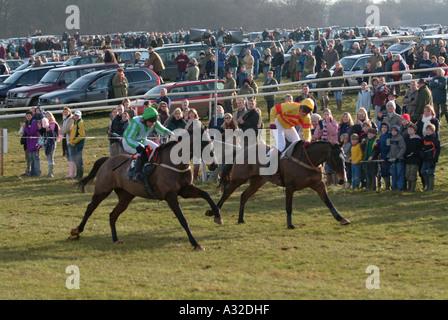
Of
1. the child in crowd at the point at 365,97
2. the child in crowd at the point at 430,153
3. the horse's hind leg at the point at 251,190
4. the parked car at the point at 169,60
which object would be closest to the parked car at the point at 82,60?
the parked car at the point at 169,60

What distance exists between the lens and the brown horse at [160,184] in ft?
34.0

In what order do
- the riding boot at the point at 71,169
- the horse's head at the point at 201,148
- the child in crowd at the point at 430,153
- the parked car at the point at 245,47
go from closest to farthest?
1. the horse's head at the point at 201,148
2. the child in crowd at the point at 430,153
3. the riding boot at the point at 71,169
4. the parked car at the point at 245,47

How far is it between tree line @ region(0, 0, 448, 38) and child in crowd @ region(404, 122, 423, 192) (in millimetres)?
55632

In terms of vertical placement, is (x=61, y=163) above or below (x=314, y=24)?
below

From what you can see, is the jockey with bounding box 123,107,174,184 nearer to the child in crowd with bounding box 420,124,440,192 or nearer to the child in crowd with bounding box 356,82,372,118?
the child in crowd with bounding box 420,124,440,192

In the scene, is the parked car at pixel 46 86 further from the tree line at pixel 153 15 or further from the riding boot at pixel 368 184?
the tree line at pixel 153 15

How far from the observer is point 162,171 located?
10.4 meters

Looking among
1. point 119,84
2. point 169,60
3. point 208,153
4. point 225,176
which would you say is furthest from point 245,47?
point 208,153

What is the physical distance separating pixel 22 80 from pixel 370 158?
17492 mm

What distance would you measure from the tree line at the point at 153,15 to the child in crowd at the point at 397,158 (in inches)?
2182

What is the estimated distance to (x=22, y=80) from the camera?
89.4 ft
